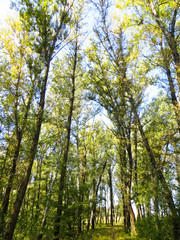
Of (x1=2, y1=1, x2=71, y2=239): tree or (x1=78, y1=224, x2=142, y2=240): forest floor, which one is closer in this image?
(x1=2, y1=1, x2=71, y2=239): tree

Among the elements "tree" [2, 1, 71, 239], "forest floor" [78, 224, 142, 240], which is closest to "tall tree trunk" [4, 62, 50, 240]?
"tree" [2, 1, 71, 239]

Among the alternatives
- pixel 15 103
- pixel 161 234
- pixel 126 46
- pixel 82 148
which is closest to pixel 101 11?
pixel 126 46

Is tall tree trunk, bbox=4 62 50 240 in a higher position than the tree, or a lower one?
lower

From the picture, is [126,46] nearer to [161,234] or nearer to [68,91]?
[68,91]

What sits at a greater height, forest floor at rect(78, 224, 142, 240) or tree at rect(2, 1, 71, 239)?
tree at rect(2, 1, 71, 239)

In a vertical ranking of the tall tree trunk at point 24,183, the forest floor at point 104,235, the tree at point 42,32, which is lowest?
the forest floor at point 104,235

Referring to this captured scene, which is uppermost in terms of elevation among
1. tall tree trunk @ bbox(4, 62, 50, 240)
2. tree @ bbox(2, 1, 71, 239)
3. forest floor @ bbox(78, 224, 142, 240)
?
tree @ bbox(2, 1, 71, 239)

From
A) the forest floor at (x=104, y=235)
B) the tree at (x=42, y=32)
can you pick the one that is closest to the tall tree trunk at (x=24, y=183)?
the tree at (x=42, y=32)

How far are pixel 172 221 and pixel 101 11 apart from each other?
33.8 feet

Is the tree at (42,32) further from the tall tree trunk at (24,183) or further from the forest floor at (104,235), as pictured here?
the forest floor at (104,235)

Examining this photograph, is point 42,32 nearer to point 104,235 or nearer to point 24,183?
point 24,183

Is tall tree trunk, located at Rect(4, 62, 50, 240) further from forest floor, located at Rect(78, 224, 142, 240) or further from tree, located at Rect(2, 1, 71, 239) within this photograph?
forest floor, located at Rect(78, 224, 142, 240)

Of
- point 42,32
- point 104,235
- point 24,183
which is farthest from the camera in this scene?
point 104,235

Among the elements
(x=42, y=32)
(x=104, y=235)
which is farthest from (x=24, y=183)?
(x=104, y=235)
